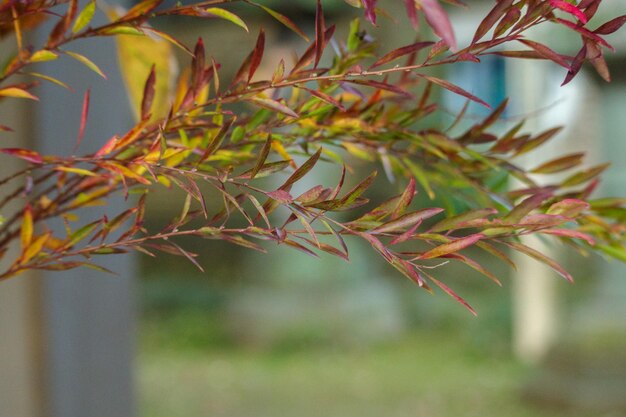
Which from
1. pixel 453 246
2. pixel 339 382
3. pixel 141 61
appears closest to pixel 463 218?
pixel 453 246

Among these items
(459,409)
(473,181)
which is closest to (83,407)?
(473,181)

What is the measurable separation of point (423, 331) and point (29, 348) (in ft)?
10.1

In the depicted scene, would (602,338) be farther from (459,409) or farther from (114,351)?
(114,351)

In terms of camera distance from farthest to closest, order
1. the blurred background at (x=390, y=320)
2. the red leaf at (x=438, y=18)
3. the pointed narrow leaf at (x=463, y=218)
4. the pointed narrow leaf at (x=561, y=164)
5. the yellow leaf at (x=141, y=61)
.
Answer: the blurred background at (x=390, y=320) < the yellow leaf at (x=141, y=61) < the pointed narrow leaf at (x=561, y=164) < the pointed narrow leaf at (x=463, y=218) < the red leaf at (x=438, y=18)

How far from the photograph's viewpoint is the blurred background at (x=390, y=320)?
3.27 m

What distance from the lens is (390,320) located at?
3717 millimetres

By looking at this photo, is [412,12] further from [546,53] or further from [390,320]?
[390,320]

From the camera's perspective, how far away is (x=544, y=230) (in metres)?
0.30

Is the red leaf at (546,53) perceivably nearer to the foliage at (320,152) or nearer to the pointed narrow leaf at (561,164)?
the foliage at (320,152)

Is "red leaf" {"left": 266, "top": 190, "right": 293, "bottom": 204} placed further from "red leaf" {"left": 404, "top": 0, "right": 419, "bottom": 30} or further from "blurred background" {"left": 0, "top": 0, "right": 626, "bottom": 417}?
"blurred background" {"left": 0, "top": 0, "right": 626, "bottom": 417}

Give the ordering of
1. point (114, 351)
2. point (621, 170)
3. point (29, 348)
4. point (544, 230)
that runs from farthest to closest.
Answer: point (621, 170) → point (114, 351) → point (29, 348) → point (544, 230)

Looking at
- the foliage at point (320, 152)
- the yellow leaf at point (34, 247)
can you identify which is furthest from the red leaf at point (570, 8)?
the yellow leaf at point (34, 247)

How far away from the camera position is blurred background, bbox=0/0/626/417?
129 inches

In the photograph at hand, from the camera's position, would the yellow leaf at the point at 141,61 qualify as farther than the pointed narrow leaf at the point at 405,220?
Yes
